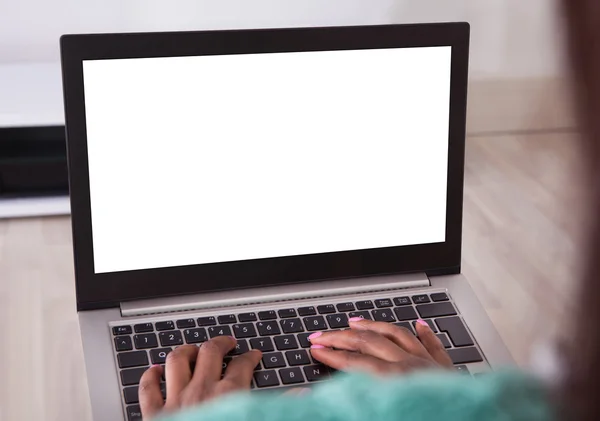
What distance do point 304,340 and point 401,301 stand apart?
0.38ft

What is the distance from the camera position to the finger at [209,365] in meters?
0.61

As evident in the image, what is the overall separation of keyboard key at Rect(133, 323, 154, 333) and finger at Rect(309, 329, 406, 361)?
0.14 m

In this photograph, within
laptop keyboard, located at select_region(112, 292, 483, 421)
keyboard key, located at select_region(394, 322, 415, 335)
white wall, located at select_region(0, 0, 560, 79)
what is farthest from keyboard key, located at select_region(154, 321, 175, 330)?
white wall, located at select_region(0, 0, 560, 79)

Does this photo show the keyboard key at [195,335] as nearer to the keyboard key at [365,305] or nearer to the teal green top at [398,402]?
the keyboard key at [365,305]

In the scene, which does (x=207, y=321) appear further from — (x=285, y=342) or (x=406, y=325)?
(x=406, y=325)

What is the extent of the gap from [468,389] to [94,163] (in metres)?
0.50

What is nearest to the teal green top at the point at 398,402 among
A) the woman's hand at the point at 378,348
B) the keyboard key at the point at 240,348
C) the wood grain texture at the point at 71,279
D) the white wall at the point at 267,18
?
the wood grain texture at the point at 71,279

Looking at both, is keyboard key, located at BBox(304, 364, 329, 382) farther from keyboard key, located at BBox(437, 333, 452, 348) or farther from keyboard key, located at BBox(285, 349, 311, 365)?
keyboard key, located at BBox(437, 333, 452, 348)

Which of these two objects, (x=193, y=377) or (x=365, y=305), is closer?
(x=193, y=377)

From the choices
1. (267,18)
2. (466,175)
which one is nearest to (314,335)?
(466,175)

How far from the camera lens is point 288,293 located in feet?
2.60

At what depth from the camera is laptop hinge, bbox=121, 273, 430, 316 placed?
0.76 m

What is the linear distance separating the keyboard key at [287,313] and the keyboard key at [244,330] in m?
0.03

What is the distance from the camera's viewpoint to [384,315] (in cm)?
77
